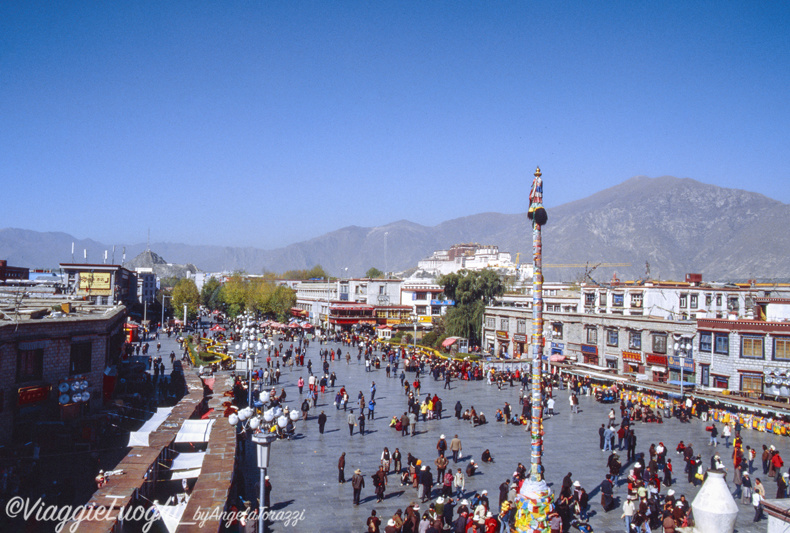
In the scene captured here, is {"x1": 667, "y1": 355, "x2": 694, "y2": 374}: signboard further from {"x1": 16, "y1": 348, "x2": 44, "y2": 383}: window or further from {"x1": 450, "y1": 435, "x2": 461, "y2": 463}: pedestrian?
{"x1": 16, "y1": 348, "x2": 44, "y2": 383}: window

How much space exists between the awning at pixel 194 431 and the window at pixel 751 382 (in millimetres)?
29061

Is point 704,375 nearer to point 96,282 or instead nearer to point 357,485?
point 357,485

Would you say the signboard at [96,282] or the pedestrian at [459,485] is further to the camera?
the signboard at [96,282]

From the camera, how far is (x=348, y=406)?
2789 centimetres

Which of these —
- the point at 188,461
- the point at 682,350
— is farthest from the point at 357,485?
the point at 682,350

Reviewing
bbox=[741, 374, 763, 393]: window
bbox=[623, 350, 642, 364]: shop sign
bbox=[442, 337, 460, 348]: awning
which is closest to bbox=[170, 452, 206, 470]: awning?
bbox=[741, 374, 763, 393]: window

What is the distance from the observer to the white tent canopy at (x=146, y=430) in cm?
1622

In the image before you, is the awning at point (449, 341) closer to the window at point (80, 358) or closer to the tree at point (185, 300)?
the window at point (80, 358)

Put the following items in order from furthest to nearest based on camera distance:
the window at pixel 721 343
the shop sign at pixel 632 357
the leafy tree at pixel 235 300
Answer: the leafy tree at pixel 235 300 < the shop sign at pixel 632 357 < the window at pixel 721 343

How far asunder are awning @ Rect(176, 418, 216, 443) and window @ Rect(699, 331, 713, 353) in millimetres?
29716

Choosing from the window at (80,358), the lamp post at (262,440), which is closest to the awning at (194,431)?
the lamp post at (262,440)

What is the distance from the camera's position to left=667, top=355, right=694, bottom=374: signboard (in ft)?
115

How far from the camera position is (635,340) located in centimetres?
3956

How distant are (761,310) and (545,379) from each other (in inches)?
591
